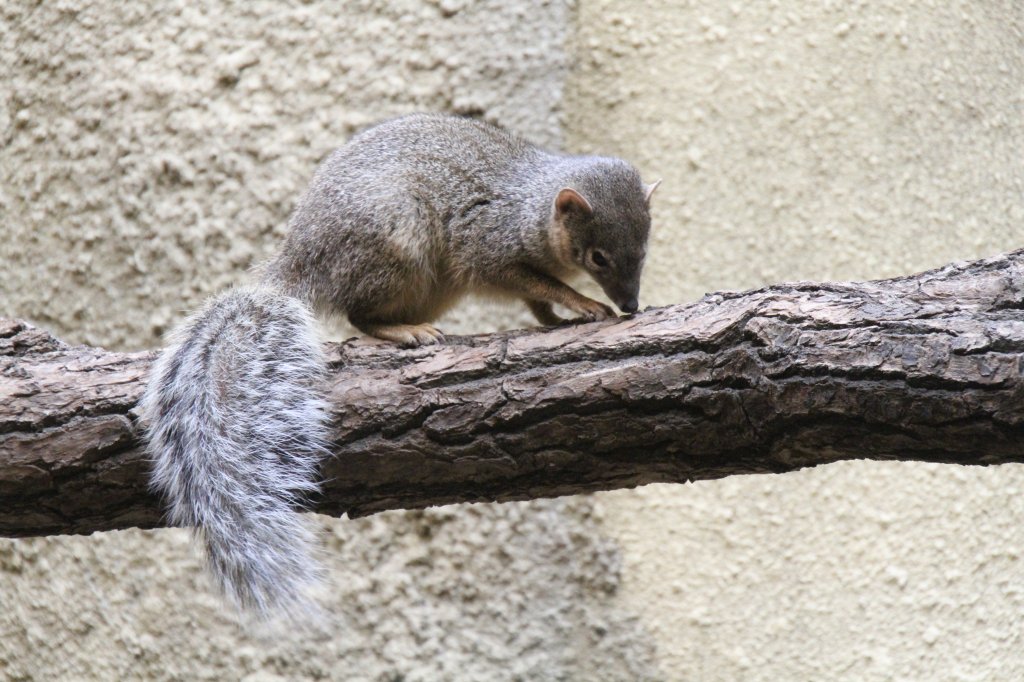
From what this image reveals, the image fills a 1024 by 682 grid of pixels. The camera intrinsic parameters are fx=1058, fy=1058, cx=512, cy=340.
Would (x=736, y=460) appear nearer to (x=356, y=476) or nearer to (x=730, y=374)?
(x=730, y=374)

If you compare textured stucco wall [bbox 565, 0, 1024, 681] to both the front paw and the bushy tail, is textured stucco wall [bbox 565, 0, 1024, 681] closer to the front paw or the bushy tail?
the front paw

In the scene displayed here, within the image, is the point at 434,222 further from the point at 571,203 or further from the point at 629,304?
the point at 629,304

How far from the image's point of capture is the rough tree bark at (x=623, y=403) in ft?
7.14

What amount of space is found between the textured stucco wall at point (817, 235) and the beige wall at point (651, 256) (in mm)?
11

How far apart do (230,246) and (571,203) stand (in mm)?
1731

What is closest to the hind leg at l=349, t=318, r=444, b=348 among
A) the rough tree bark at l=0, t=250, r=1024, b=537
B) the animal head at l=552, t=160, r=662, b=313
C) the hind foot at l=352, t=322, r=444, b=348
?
the hind foot at l=352, t=322, r=444, b=348

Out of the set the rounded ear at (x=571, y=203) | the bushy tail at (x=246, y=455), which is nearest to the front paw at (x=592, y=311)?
the rounded ear at (x=571, y=203)

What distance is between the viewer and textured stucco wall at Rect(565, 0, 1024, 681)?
405cm

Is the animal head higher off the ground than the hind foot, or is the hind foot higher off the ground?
the animal head

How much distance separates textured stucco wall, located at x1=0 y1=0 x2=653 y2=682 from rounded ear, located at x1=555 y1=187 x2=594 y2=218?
0.94 m

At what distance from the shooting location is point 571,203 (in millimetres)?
3309

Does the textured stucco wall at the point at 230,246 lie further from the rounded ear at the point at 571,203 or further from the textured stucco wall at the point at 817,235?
the rounded ear at the point at 571,203

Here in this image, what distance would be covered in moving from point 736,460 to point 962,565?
219 cm

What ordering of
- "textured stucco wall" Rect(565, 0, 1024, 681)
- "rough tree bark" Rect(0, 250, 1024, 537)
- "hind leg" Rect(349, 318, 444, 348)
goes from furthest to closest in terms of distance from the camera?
"textured stucco wall" Rect(565, 0, 1024, 681), "hind leg" Rect(349, 318, 444, 348), "rough tree bark" Rect(0, 250, 1024, 537)
